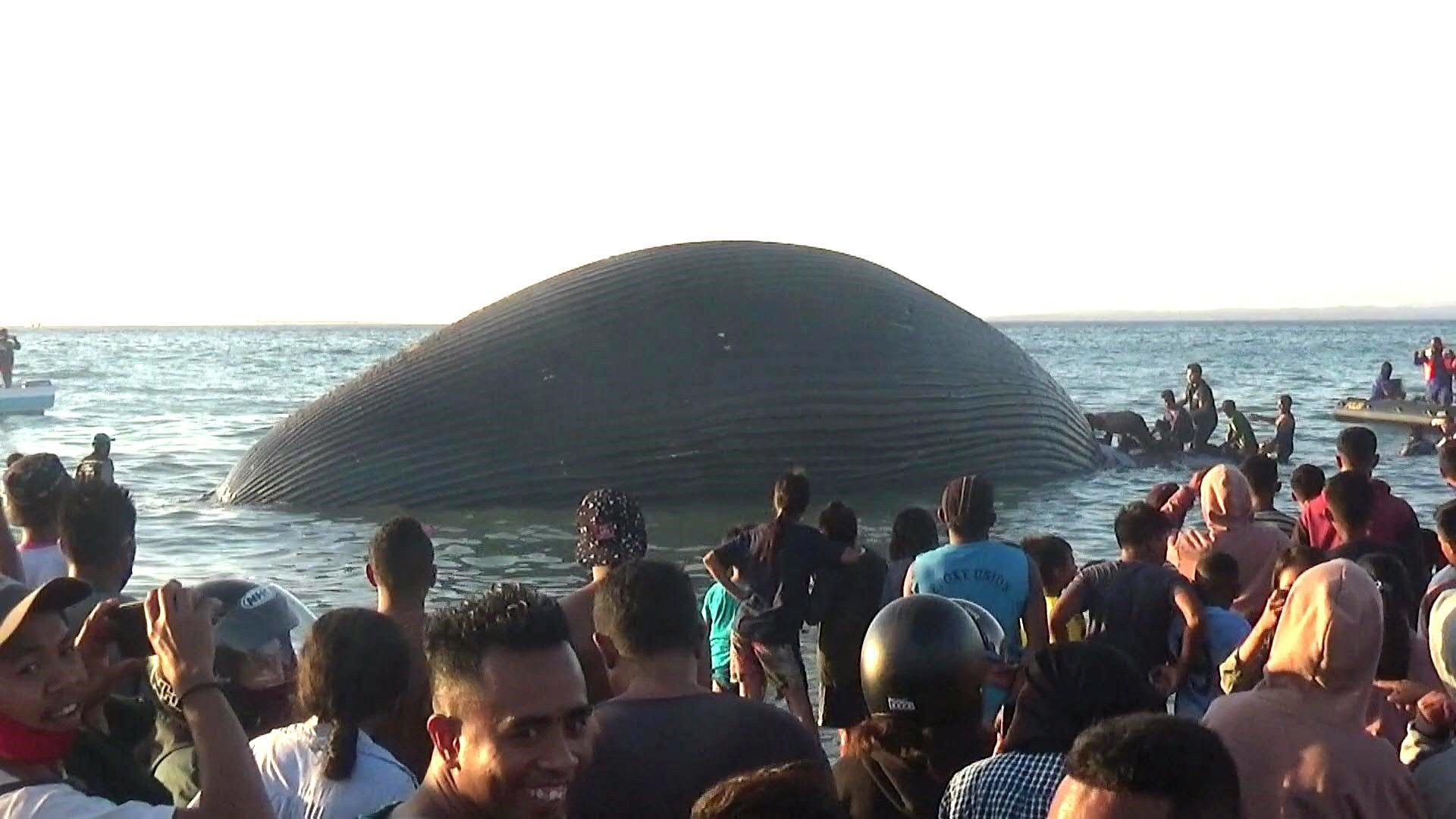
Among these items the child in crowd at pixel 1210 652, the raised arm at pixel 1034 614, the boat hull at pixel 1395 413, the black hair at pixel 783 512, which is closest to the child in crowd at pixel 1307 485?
the child in crowd at pixel 1210 652

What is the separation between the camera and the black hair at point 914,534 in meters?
8.24

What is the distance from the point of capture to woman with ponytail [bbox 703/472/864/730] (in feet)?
25.9

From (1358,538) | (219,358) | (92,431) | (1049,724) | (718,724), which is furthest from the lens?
(219,358)

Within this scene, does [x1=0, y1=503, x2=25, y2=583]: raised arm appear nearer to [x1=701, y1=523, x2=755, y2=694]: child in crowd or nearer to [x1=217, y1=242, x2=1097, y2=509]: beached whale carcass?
[x1=701, y1=523, x2=755, y2=694]: child in crowd

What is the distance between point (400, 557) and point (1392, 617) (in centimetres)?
330

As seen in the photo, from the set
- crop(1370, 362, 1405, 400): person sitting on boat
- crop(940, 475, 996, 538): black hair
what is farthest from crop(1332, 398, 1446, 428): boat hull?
crop(940, 475, 996, 538): black hair

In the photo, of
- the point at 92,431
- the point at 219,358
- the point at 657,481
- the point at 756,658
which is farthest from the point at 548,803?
the point at 219,358

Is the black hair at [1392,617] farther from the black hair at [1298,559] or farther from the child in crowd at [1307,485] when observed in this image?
the child in crowd at [1307,485]

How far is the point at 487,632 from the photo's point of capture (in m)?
3.20

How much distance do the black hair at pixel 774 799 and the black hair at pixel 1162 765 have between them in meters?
0.56

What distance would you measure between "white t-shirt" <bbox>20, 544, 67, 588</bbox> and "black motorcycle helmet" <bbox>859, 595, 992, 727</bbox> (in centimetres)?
389

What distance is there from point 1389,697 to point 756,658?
3.34 metres

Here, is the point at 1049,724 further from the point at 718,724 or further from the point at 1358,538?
the point at 1358,538

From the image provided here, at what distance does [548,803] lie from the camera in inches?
124
